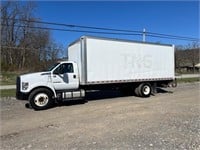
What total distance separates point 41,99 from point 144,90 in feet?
22.0

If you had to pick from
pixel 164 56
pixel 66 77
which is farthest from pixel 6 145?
pixel 164 56

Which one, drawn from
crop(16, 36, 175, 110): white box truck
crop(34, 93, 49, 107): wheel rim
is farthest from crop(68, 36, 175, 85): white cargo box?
crop(34, 93, 49, 107): wheel rim

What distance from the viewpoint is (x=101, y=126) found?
8188 mm

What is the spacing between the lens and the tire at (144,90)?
16281mm

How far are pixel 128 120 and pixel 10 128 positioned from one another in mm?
3838

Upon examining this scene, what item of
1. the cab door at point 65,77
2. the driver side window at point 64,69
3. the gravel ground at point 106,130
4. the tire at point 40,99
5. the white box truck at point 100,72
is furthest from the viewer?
the driver side window at point 64,69

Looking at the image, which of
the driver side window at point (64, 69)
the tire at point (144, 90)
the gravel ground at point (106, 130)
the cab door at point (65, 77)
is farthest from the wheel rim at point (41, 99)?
the tire at point (144, 90)

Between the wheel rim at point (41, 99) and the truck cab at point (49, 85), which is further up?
the truck cab at point (49, 85)

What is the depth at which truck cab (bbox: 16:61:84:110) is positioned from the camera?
12.5 meters

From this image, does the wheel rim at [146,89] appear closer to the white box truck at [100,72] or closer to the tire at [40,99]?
the white box truck at [100,72]

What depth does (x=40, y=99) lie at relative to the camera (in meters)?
12.5

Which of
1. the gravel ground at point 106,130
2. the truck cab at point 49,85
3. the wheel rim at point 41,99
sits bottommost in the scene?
the gravel ground at point 106,130

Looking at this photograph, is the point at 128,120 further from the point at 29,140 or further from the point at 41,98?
the point at 41,98

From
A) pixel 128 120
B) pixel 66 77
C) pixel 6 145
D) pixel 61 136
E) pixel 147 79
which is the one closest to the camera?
pixel 6 145
